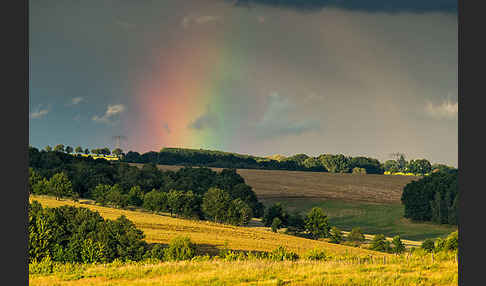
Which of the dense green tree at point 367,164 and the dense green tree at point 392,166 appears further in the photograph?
the dense green tree at point 392,166

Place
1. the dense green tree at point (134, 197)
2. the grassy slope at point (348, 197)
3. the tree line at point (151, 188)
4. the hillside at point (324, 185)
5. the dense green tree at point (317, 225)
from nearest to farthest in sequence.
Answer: the dense green tree at point (317, 225), the tree line at point (151, 188), the dense green tree at point (134, 197), the grassy slope at point (348, 197), the hillside at point (324, 185)

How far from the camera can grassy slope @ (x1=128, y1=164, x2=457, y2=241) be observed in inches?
3600

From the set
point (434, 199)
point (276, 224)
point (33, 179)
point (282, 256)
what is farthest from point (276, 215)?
point (33, 179)

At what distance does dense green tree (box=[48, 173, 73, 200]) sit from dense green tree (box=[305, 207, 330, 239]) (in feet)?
138

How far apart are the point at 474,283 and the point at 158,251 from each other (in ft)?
102

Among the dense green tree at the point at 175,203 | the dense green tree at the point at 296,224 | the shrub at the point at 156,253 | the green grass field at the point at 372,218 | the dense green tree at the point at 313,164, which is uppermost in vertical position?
the dense green tree at the point at 313,164

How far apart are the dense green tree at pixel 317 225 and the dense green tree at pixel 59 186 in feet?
138

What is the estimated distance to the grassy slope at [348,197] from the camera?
3600 inches

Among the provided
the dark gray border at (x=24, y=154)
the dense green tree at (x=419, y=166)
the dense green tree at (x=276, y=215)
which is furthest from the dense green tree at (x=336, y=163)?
the dark gray border at (x=24, y=154)

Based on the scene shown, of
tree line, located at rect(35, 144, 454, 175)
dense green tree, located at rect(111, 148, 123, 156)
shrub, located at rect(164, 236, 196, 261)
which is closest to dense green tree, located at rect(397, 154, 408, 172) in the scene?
tree line, located at rect(35, 144, 454, 175)

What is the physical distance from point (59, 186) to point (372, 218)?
64919 mm

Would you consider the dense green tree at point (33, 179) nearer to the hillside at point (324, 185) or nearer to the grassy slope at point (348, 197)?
the hillside at point (324, 185)

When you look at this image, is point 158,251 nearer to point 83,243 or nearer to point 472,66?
point 83,243

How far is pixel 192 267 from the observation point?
22.3 metres
